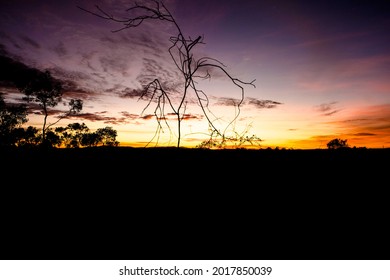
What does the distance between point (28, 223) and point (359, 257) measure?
177 centimetres

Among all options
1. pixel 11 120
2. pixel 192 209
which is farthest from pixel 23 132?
pixel 192 209

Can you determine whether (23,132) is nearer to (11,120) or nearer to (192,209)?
(11,120)

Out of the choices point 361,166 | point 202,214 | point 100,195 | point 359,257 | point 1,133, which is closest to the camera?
point 359,257

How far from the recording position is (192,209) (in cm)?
146

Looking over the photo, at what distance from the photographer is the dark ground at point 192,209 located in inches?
50.0

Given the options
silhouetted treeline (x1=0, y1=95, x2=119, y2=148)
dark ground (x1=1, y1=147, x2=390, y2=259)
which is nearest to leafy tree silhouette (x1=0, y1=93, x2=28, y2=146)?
silhouetted treeline (x1=0, y1=95, x2=119, y2=148)

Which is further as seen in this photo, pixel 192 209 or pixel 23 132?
pixel 23 132

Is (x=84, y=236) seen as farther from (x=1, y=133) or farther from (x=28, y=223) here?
(x=1, y=133)

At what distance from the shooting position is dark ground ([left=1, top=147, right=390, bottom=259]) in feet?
4.17

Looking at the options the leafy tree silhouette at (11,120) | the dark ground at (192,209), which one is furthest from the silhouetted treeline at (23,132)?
the dark ground at (192,209)

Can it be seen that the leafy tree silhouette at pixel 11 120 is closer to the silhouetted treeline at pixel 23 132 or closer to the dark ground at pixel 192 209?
the silhouetted treeline at pixel 23 132

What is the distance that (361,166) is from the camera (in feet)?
6.14
